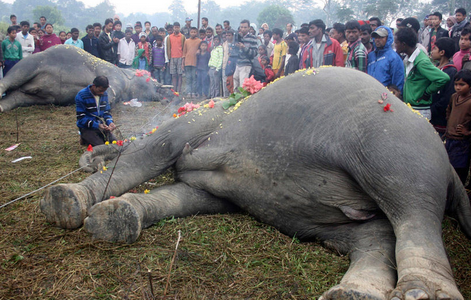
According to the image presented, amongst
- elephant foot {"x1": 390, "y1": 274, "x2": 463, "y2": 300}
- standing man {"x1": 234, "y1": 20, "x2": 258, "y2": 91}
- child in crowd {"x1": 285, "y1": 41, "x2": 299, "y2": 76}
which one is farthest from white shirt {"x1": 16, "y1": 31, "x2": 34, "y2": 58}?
elephant foot {"x1": 390, "y1": 274, "x2": 463, "y2": 300}

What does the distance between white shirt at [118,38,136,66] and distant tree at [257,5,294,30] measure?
28.7m

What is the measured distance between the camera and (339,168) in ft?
9.09

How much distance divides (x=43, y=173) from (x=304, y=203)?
10.5 ft

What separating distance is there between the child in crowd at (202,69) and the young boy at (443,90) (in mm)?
7918

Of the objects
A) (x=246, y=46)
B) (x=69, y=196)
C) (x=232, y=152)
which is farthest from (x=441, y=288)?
(x=246, y=46)

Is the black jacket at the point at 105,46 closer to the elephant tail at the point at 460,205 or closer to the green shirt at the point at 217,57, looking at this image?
the green shirt at the point at 217,57

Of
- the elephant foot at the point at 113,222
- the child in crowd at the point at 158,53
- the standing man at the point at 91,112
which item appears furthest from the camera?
the child in crowd at the point at 158,53

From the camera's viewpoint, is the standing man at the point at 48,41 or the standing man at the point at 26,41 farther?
the standing man at the point at 48,41

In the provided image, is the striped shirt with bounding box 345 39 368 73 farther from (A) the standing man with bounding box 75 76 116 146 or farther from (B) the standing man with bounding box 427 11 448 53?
(B) the standing man with bounding box 427 11 448 53

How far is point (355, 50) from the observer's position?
5676 millimetres

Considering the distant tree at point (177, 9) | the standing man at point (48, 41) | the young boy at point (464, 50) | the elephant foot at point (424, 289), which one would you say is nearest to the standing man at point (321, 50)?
the young boy at point (464, 50)

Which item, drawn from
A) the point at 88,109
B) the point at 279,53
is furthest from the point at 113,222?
the point at 279,53

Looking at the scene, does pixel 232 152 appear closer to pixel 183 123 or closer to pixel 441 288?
pixel 183 123

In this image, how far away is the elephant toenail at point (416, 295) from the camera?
1.90 m
